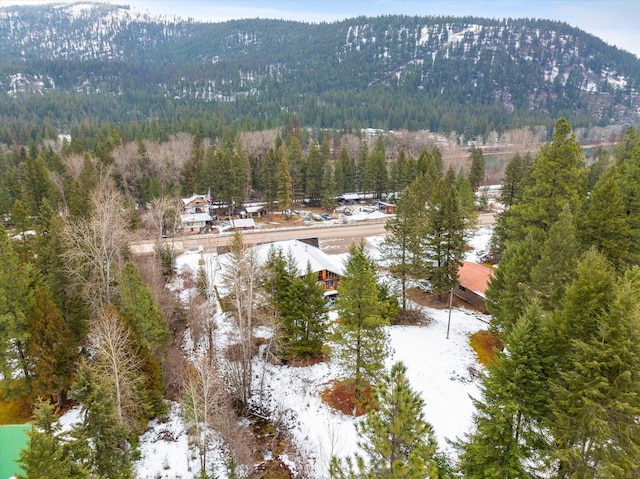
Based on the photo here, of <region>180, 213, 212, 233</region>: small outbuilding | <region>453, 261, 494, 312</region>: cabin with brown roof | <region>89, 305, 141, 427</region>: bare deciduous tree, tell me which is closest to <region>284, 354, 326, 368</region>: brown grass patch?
<region>89, 305, 141, 427</region>: bare deciduous tree

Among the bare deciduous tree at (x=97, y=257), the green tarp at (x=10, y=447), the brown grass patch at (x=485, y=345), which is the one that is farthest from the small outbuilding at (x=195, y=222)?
the brown grass patch at (x=485, y=345)

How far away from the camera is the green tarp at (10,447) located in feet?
54.6

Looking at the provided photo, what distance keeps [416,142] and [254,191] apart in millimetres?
56553

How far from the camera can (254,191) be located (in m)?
74.3

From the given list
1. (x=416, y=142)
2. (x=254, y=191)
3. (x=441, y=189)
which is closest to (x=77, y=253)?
(x=441, y=189)

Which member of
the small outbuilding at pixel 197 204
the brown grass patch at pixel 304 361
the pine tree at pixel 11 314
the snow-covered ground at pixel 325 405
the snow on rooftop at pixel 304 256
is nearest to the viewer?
the snow-covered ground at pixel 325 405

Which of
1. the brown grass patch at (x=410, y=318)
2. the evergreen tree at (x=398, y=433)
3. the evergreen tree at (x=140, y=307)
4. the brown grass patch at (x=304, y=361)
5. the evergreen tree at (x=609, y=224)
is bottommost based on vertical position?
the brown grass patch at (x=304, y=361)

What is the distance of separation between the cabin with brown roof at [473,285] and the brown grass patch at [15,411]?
30.4 meters

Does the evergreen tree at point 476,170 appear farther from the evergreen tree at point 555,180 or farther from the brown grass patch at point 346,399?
the brown grass patch at point 346,399

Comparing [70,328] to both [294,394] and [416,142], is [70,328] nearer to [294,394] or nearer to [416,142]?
[294,394]

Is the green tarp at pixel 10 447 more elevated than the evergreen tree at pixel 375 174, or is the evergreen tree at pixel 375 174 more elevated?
the evergreen tree at pixel 375 174

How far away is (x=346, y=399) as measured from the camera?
76.4ft

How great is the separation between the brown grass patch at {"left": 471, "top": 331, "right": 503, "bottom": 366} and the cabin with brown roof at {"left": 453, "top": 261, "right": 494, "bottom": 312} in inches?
A: 202

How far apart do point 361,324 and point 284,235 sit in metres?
33.5
